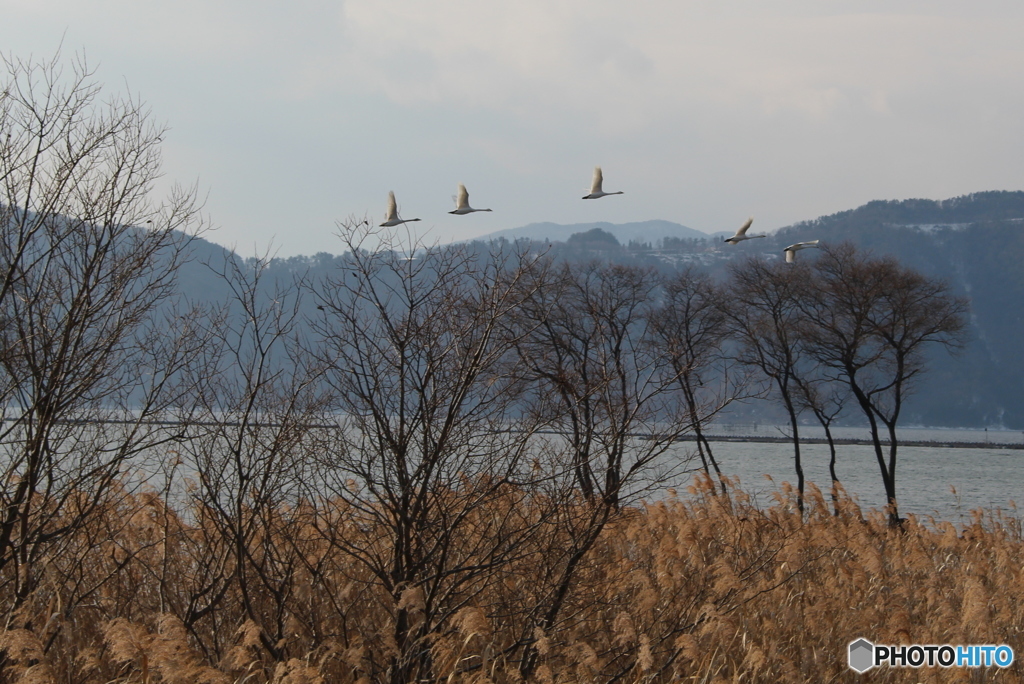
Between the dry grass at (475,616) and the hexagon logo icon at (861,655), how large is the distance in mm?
126

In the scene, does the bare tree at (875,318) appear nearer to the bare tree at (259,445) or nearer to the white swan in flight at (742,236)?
the white swan in flight at (742,236)

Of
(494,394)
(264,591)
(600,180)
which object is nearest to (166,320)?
(264,591)

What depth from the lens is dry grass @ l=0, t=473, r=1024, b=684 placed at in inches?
246

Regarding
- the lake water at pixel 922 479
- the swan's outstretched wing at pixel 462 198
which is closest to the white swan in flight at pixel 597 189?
the swan's outstretched wing at pixel 462 198

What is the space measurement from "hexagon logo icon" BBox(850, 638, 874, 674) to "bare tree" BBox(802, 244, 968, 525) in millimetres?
15882

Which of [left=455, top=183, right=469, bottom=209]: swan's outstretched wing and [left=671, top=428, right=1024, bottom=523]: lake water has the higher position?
[left=455, top=183, right=469, bottom=209]: swan's outstretched wing

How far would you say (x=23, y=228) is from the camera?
278 inches

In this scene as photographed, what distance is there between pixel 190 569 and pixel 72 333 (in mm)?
2622

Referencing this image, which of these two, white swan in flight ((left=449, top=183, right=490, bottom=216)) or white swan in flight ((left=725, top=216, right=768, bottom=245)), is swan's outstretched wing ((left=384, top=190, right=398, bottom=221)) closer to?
white swan in flight ((left=449, top=183, right=490, bottom=216))

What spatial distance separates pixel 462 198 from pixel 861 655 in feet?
20.0

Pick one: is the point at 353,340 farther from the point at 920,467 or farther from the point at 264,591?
the point at 920,467

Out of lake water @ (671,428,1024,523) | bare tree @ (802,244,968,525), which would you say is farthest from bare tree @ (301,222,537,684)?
bare tree @ (802,244,968,525)

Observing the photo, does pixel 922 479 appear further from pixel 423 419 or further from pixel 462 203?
pixel 423 419
